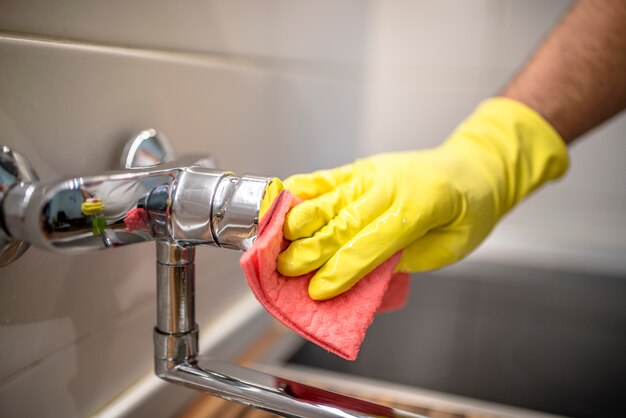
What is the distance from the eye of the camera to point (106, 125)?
431 mm

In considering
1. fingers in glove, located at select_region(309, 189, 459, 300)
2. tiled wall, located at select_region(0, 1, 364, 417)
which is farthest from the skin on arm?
tiled wall, located at select_region(0, 1, 364, 417)

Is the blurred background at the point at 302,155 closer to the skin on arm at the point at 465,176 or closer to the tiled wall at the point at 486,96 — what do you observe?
the tiled wall at the point at 486,96

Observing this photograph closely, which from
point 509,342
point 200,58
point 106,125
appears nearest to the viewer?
point 106,125

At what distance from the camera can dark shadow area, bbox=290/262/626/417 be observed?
2.05 feet

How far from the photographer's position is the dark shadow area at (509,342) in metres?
0.63

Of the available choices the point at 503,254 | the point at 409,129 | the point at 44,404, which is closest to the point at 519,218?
the point at 503,254

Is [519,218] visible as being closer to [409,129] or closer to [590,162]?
[590,162]

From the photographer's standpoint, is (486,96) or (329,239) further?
(486,96)

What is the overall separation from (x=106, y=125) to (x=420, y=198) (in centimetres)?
25

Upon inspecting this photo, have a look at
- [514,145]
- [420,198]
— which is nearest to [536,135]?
[514,145]

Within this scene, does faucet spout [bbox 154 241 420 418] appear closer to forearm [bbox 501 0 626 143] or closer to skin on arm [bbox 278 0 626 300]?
skin on arm [bbox 278 0 626 300]

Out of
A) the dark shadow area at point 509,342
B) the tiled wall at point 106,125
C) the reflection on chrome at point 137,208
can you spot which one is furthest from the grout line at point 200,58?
the dark shadow area at point 509,342

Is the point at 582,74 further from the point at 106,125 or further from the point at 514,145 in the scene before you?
the point at 106,125

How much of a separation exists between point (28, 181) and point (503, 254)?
0.93m
